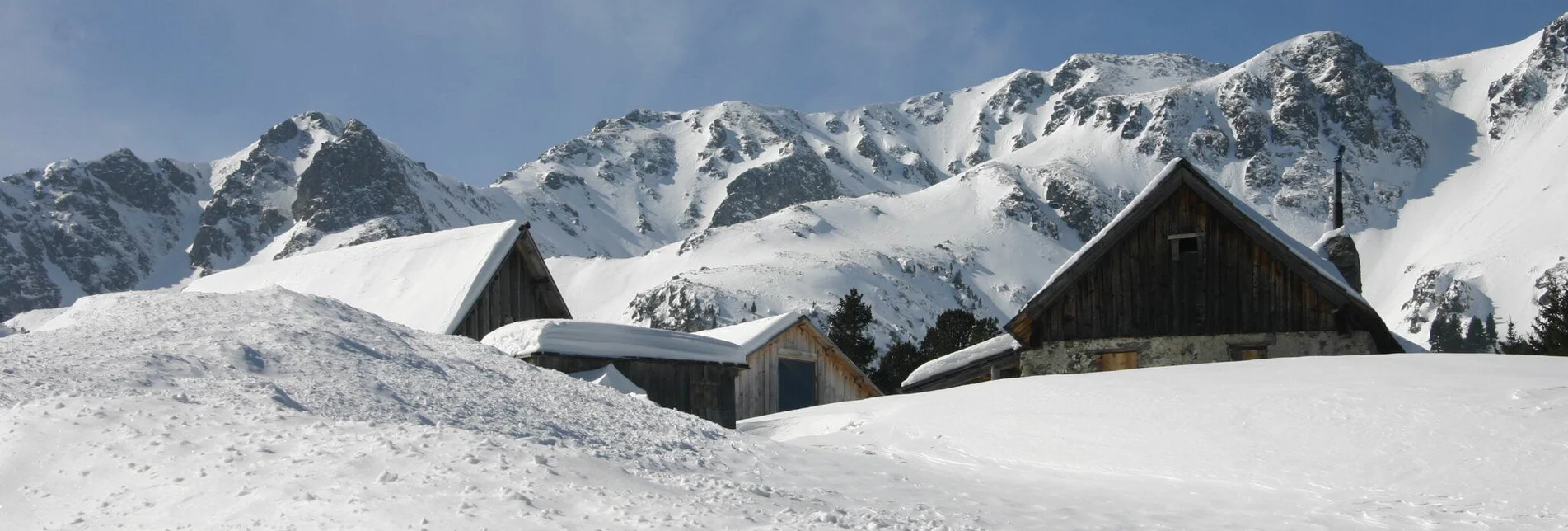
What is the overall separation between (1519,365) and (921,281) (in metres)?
180

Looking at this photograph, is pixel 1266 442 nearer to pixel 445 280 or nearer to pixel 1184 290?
pixel 1184 290

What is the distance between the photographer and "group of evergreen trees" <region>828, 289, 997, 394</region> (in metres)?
51.9

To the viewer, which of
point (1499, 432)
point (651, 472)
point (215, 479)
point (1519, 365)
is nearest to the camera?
point (215, 479)

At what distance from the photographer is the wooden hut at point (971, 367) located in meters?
22.8

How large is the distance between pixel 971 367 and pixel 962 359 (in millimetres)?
315

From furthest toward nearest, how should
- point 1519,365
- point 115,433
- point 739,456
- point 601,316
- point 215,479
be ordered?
point 601,316, point 1519,365, point 739,456, point 115,433, point 215,479

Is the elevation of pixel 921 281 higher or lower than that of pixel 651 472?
higher

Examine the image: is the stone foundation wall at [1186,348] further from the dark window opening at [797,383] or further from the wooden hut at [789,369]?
the dark window opening at [797,383]

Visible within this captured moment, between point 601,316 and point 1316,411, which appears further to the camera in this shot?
point 601,316

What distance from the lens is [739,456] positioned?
28.3 feet

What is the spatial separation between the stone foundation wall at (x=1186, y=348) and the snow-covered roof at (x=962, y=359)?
7.32ft

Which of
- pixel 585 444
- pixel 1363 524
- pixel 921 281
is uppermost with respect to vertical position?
pixel 921 281

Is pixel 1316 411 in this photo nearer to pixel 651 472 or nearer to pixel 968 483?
pixel 968 483

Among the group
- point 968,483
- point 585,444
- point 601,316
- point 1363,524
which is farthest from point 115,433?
point 601,316
